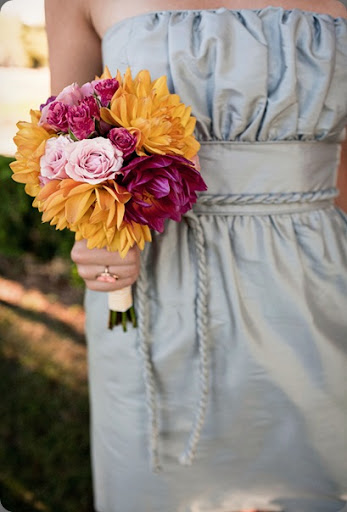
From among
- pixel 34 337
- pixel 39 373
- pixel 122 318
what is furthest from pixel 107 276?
pixel 34 337

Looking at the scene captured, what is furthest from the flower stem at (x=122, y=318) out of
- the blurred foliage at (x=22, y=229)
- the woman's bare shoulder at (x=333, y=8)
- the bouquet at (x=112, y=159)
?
the blurred foliage at (x=22, y=229)

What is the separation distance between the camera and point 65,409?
2279mm

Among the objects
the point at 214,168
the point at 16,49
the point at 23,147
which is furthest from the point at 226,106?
the point at 16,49

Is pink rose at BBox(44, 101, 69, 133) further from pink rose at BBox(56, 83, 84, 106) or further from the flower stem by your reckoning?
the flower stem

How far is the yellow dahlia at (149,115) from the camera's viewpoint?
74cm

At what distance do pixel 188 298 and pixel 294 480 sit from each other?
1.53 ft

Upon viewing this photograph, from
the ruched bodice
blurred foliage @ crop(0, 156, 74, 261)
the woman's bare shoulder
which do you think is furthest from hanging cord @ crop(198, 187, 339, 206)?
blurred foliage @ crop(0, 156, 74, 261)

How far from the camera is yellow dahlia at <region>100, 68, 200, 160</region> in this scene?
74 centimetres

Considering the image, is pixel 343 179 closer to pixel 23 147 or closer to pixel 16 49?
pixel 23 147

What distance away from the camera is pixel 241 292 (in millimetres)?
972

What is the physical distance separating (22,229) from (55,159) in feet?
7.52

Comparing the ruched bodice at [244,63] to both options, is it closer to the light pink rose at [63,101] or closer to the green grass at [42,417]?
the light pink rose at [63,101]

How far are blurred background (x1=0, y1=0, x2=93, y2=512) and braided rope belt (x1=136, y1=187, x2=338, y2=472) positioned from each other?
0.99 metres

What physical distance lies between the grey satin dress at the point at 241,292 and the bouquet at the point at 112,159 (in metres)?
0.15
